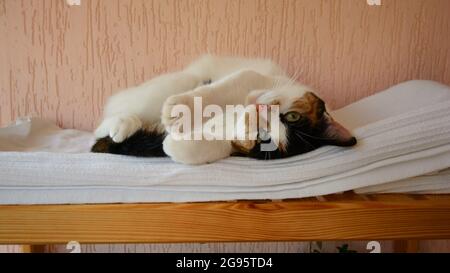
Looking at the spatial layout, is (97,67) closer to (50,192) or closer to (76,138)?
(76,138)

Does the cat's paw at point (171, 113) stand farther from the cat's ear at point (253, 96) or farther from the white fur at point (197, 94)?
the cat's ear at point (253, 96)

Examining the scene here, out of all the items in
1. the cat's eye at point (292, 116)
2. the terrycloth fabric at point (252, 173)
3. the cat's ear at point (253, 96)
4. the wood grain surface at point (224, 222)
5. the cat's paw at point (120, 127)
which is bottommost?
the wood grain surface at point (224, 222)

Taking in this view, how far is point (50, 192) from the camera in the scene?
2.15ft

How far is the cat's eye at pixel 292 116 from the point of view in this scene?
71 centimetres

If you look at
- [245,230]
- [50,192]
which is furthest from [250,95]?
[50,192]

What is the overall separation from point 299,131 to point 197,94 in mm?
237

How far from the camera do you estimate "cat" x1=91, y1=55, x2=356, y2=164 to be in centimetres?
67

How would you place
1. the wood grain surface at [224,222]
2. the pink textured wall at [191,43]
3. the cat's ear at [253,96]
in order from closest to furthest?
the wood grain surface at [224,222] → the cat's ear at [253,96] → the pink textured wall at [191,43]

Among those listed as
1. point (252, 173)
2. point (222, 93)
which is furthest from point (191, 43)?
point (252, 173)

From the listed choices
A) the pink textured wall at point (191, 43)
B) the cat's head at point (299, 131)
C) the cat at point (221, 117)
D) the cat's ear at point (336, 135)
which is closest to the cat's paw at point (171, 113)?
the cat at point (221, 117)

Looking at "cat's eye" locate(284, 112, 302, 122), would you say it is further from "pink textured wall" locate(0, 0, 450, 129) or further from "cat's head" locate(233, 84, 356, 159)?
"pink textured wall" locate(0, 0, 450, 129)

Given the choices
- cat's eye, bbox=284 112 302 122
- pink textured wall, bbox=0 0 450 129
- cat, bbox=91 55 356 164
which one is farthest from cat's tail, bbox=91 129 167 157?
pink textured wall, bbox=0 0 450 129

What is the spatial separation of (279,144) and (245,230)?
0.58 ft

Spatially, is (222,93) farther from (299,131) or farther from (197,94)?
(299,131)
